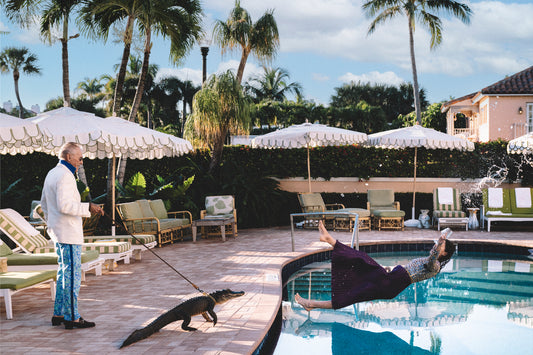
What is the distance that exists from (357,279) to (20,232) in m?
5.03

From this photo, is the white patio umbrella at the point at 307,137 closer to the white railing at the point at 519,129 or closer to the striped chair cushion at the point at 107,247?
the striped chair cushion at the point at 107,247

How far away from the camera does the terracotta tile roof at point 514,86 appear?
73.6 ft

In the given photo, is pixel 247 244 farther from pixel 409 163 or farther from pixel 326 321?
pixel 409 163

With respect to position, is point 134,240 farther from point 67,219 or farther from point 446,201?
point 446,201

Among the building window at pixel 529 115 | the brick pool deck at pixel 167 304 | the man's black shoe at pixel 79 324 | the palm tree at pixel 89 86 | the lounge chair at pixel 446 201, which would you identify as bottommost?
the brick pool deck at pixel 167 304

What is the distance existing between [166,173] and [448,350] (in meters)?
11.5

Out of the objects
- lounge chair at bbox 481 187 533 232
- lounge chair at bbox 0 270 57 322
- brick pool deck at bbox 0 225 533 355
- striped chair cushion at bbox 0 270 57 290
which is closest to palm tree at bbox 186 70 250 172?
brick pool deck at bbox 0 225 533 355

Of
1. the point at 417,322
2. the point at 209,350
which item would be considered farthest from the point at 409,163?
the point at 209,350

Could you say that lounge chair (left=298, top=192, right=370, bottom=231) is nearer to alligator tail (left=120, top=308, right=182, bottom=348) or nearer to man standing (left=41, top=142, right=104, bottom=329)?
alligator tail (left=120, top=308, right=182, bottom=348)

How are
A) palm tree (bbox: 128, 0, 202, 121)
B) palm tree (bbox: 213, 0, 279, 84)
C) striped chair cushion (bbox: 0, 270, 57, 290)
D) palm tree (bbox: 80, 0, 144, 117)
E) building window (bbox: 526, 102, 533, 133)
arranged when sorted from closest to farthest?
striped chair cushion (bbox: 0, 270, 57, 290)
palm tree (bbox: 80, 0, 144, 117)
palm tree (bbox: 128, 0, 202, 121)
palm tree (bbox: 213, 0, 279, 84)
building window (bbox: 526, 102, 533, 133)

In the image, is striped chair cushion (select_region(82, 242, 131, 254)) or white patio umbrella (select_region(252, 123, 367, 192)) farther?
white patio umbrella (select_region(252, 123, 367, 192))

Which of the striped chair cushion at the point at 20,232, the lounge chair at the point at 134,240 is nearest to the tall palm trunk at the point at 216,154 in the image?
the lounge chair at the point at 134,240

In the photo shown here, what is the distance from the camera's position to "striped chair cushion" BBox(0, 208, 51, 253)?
6.99 metres

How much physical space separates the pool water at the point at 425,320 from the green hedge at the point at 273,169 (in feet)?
19.4
